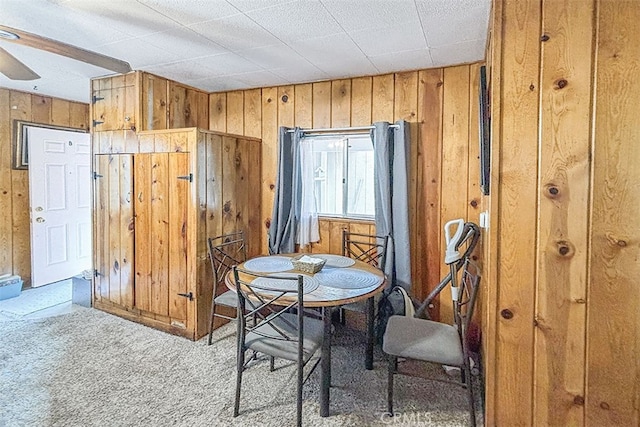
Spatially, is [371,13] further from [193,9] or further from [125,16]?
[125,16]

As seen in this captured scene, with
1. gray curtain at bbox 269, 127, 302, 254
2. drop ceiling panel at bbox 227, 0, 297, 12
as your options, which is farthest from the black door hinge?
drop ceiling panel at bbox 227, 0, 297, 12

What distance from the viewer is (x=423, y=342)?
2092 mm

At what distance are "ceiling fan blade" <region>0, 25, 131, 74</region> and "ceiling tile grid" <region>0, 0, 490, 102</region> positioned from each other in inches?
12.7

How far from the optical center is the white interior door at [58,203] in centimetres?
416

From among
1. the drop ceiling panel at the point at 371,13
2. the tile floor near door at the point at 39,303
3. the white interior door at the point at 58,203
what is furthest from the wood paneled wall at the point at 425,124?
the white interior door at the point at 58,203

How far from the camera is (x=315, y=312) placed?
10.7 feet

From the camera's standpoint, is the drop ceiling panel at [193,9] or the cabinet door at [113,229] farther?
the cabinet door at [113,229]

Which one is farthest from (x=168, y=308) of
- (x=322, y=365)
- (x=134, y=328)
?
(x=322, y=365)

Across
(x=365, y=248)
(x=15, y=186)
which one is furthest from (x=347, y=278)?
(x=15, y=186)

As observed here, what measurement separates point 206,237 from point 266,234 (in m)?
0.75

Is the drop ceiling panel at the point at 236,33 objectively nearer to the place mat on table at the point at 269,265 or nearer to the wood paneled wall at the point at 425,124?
the wood paneled wall at the point at 425,124

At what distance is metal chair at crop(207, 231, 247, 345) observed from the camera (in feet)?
9.42

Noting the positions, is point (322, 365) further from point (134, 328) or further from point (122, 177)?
point (122, 177)

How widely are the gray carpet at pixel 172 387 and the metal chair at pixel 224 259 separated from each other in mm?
359
